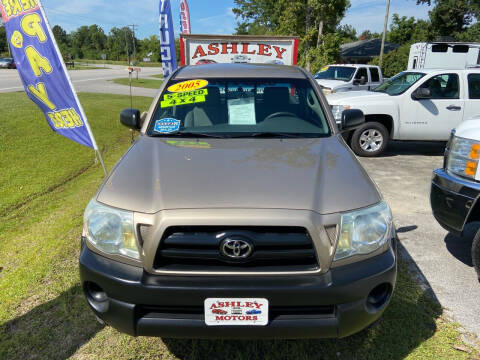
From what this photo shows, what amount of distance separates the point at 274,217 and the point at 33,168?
5.82 metres

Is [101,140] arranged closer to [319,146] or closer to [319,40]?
[319,146]

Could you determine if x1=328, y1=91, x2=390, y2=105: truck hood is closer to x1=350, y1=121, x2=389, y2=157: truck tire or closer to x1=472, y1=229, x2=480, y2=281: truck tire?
x1=350, y1=121, x2=389, y2=157: truck tire

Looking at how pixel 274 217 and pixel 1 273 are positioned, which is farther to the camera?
pixel 1 273

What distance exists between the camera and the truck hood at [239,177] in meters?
1.95

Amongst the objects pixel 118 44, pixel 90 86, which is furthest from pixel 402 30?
pixel 118 44

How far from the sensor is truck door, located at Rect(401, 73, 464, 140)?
7.28 meters

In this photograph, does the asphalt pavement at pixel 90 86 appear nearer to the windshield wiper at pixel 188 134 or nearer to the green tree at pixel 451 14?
the windshield wiper at pixel 188 134

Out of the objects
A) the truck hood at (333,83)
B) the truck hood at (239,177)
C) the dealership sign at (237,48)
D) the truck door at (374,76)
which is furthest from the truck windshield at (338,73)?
the truck hood at (239,177)

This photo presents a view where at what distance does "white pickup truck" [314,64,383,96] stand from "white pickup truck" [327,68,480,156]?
15.2 ft

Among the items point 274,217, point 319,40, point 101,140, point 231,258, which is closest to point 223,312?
point 231,258

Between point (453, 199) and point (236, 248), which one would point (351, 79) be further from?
point (236, 248)

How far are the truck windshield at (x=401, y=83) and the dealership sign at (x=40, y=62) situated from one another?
6097 millimetres

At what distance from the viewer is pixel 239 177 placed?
216 centimetres

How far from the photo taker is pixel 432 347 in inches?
95.9
